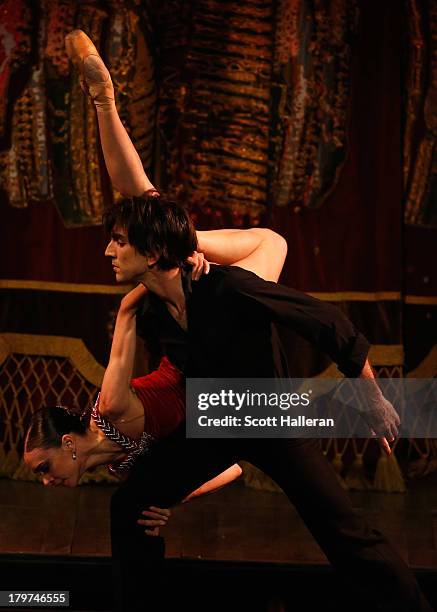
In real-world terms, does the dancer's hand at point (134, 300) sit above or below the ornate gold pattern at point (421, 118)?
below

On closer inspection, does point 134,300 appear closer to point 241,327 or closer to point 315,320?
point 241,327

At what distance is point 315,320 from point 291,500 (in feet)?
1.53

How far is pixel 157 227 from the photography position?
259cm

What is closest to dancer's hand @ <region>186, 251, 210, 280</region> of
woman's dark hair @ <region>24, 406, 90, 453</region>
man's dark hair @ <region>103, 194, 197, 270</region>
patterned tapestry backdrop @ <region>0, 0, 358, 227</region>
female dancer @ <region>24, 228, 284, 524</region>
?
man's dark hair @ <region>103, 194, 197, 270</region>

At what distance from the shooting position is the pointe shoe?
2.63 m

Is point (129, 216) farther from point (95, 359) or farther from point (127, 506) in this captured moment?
point (95, 359)

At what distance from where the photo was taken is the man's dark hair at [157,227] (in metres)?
2.60

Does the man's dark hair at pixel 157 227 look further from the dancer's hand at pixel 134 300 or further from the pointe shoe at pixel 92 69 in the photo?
the pointe shoe at pixel 92 69

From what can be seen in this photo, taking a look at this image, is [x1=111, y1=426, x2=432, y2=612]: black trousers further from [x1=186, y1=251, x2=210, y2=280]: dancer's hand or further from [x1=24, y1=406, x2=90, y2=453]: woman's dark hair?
[x1=186, y1=251, x2=210, y2=280]: dancer's hand

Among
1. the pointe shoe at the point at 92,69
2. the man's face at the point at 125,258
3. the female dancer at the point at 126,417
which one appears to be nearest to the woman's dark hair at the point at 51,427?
the female dancer at the point at 126,417

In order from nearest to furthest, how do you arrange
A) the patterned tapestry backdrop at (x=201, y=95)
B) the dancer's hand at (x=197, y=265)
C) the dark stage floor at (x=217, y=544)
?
the dancer's hand at (x=197, y=265) < the dark stage floor at (x=217, y=544) < the patterned tapestry backdrop at (x=201, y=95)

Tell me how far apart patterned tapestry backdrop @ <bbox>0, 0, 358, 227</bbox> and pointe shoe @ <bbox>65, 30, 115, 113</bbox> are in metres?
1.26

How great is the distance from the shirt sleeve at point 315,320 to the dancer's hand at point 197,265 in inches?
4.1

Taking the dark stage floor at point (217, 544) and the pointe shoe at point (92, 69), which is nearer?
the pointe shoe at point (92, 69)
